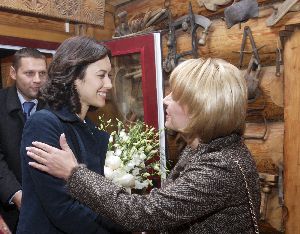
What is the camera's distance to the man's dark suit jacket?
2.24 meters

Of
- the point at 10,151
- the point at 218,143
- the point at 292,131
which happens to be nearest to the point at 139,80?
the point at 10,151

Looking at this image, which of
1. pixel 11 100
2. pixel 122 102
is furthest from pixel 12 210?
pixel 122 102

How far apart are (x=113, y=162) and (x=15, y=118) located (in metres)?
0.96

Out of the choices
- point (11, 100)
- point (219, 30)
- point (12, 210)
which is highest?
point (219, 30)

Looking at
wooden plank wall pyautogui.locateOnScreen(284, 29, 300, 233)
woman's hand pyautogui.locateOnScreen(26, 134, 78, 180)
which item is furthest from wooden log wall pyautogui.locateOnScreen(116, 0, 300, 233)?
woman's hand pyautogui.locateOnScreen(26, 134, 78, 180)

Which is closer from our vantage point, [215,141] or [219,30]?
[215,141]

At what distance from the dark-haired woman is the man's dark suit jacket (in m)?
1.00

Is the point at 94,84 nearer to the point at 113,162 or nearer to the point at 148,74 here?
the point at 113,162

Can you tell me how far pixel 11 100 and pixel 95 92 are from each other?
1.23m

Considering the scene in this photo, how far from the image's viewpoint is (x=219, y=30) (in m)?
2.74

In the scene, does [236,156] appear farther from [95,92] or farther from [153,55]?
[153,55]

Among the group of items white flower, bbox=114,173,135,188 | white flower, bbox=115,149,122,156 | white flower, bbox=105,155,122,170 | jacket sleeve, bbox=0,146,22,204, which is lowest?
jacket sleeve, bbox=0,146,22,204

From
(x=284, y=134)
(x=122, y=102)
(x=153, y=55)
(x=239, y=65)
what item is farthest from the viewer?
(x=122, y=102)

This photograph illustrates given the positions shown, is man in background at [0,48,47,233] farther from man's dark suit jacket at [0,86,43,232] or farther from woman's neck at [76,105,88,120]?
woman's neck at [76,105,88,120]
